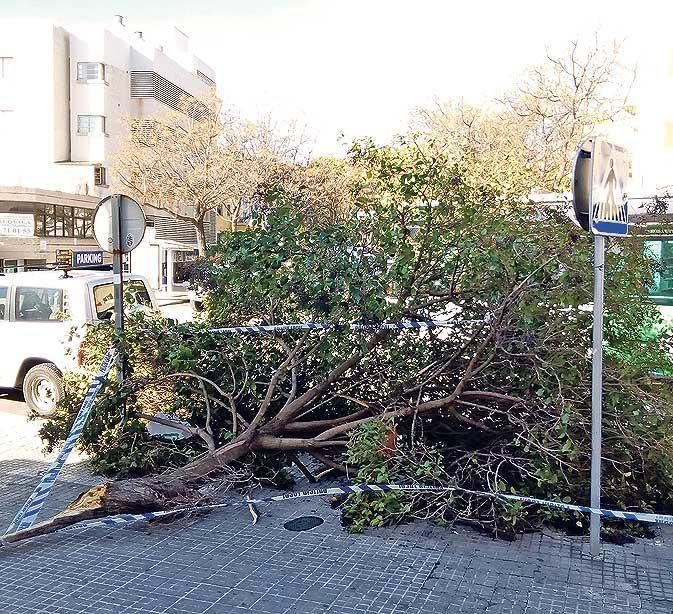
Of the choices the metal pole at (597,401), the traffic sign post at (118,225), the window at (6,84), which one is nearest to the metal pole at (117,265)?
the traffic sign post at (118,225)

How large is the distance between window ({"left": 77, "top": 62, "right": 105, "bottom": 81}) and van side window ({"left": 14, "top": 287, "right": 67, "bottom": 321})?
4176 centimetres

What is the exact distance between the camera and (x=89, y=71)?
48125 mm

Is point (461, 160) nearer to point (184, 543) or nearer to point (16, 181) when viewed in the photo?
point (184, 543)

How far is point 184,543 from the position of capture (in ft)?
18.2

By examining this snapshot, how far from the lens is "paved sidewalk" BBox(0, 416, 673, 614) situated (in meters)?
4.60

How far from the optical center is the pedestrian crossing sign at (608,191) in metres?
5.23

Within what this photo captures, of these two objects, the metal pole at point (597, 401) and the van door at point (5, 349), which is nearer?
the metal pole at point (597, 401)

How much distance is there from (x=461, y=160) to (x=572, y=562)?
3613mm

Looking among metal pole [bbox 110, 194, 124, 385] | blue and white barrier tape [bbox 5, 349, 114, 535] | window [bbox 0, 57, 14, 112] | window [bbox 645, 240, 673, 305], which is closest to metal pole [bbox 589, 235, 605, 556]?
blue and white barrier tape [bbox 5, 349, 114, 535]

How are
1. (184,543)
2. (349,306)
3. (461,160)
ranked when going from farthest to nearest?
(461,160) < (349,306) < (184,543)

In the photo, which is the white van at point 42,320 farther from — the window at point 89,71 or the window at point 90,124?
the window at point 89,71

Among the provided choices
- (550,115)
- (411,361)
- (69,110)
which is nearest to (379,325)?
(411,361)

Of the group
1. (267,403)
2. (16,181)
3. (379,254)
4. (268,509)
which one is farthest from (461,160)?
(16,181)

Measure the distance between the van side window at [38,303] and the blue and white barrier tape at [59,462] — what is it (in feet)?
9.41
